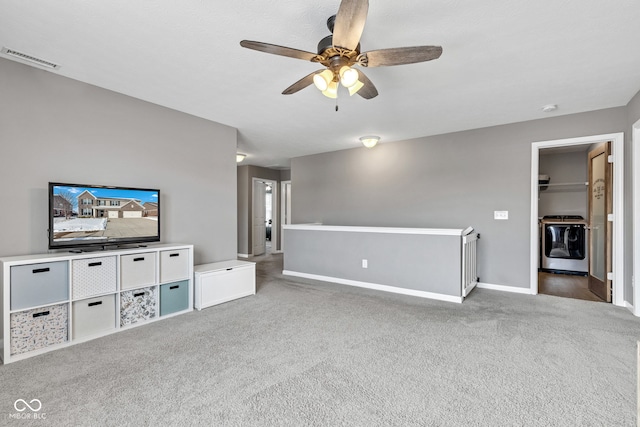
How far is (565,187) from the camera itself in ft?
19.2

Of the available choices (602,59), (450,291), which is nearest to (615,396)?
(450,291)

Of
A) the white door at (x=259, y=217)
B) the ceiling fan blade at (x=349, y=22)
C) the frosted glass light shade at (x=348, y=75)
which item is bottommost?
the white door at (x=259, y=217)

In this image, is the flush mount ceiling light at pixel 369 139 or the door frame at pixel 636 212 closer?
the door frame at pixel 636 212

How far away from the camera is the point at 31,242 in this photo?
8.69ft

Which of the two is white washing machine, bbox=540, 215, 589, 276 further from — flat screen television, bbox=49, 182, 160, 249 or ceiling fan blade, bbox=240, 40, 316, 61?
flat screen television, bbox=49, 182, 160, 249

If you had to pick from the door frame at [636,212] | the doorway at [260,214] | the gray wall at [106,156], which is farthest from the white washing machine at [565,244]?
the doorway at [260,214]

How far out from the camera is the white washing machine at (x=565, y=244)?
5.38m

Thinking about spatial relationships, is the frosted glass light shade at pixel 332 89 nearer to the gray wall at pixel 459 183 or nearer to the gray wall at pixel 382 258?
the gray wall at pixel 382 258

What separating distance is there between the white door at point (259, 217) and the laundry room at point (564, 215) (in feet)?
19.7

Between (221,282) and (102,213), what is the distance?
143 centimetres

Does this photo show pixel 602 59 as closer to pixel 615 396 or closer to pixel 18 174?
pixel 615 396

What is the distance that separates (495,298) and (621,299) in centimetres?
133

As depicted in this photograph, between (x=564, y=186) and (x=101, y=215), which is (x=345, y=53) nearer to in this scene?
(x=101, y=215)

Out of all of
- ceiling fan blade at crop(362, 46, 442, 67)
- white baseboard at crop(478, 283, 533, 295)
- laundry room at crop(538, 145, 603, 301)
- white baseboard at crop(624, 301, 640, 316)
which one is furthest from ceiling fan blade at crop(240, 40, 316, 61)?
laundry room at crop(538, 145, 603, 301)
